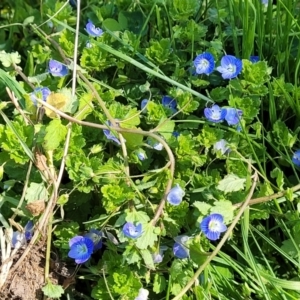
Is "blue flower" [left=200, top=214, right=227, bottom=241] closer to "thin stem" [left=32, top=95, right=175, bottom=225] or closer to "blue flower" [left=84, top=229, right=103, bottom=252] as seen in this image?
"thin stem" [left=32, top=95, right=175, bottom=225]

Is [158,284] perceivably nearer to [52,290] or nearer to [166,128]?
[52,290]

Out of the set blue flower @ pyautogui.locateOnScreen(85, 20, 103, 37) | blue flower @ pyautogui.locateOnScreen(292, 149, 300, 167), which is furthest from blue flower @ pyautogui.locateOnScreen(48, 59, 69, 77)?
blue flower @ pyautogui.locateOnScreen(292, 149, 300, 167)

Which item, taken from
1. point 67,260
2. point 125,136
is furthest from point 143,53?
point 67,260

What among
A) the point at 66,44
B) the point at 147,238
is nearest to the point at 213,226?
the point at 147,238

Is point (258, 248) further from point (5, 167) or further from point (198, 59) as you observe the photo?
point (5, 167)

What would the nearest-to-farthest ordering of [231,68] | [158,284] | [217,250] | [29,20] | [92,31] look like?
[217,250] → [158,284] → [231,68] → [92,31] → [29,20]
